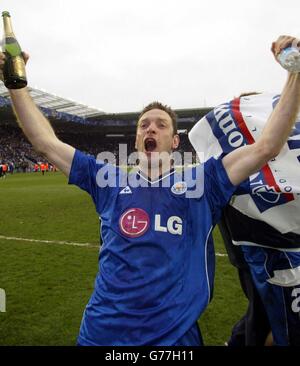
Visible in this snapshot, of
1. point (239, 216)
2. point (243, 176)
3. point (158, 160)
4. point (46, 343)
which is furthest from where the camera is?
point (46, 343)

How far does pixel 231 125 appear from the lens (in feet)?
8.41

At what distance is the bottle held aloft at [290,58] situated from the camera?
70.8 inches

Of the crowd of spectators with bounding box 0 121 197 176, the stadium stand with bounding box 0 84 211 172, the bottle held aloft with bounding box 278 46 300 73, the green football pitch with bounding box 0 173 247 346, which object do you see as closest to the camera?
the bottle held aloft with bounding box 278 46 300 73

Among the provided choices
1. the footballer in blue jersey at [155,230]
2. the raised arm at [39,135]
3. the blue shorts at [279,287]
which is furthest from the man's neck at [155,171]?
the blue shorts at [279,287]

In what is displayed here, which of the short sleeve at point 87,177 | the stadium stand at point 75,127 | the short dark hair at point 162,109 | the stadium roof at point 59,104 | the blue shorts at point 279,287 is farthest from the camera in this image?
the stadium stand at point 75,127

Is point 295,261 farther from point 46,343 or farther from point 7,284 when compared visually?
point 7,284

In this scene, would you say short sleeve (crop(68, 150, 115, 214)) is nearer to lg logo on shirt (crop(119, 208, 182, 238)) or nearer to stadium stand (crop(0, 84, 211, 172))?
lg logo on shirt (crop(119, 208, 182, 238))

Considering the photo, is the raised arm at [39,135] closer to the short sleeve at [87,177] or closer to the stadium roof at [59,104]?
the short sleeve at [87,177]

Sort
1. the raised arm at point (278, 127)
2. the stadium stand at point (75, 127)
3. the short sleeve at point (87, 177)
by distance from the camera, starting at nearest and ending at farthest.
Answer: the raised arm at point (278, 127), the short sleeve at point (87, 177), the stadium stand at point (75, 127)

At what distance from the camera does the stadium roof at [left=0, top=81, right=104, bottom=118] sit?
33.7 metres

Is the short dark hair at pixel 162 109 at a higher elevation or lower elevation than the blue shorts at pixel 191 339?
higher

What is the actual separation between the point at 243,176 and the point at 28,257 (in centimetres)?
497

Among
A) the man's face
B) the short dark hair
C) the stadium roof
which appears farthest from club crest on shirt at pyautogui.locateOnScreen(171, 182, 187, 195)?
the stadium roof
